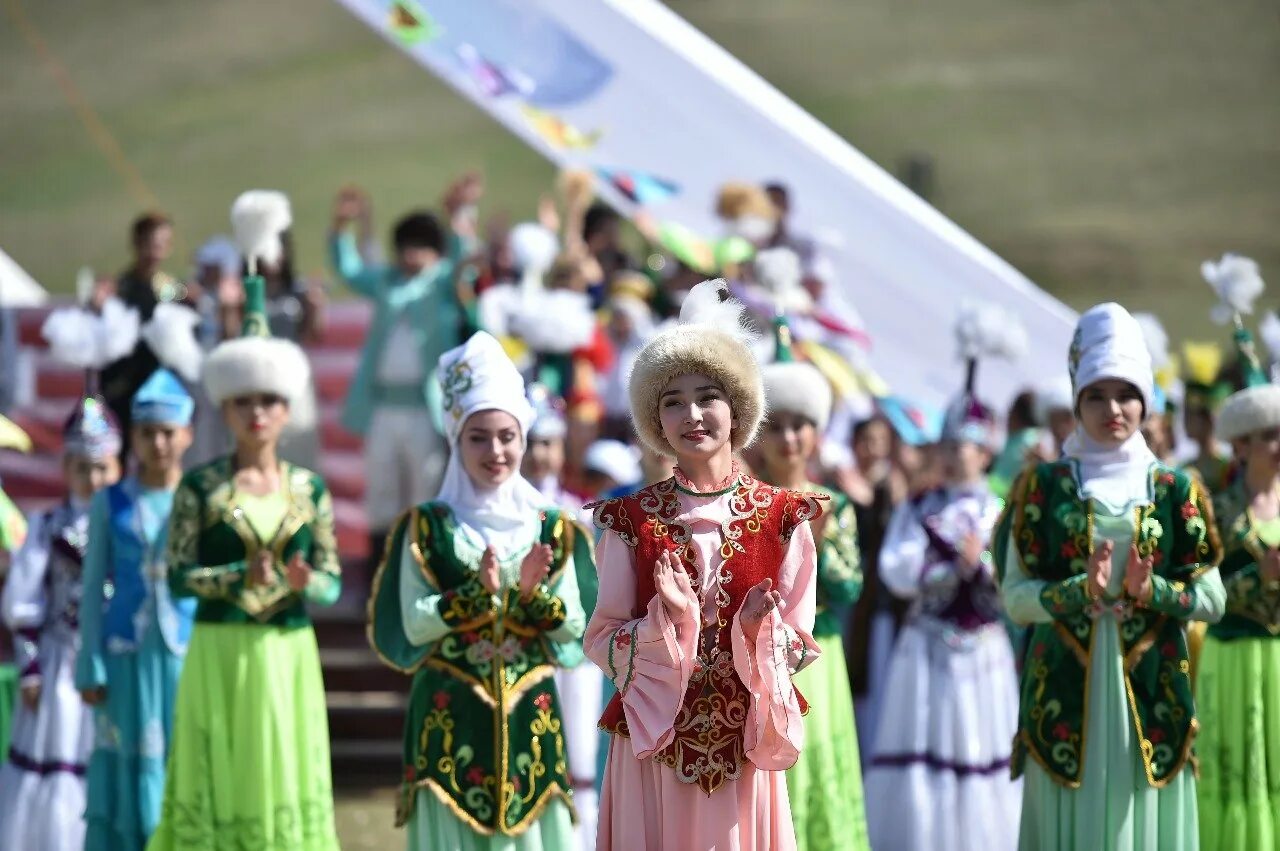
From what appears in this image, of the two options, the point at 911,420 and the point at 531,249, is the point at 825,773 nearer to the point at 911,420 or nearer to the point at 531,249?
the point at 911,420

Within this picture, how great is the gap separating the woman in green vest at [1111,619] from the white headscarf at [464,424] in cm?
145

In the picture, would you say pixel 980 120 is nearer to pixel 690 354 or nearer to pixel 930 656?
pixel 930 656

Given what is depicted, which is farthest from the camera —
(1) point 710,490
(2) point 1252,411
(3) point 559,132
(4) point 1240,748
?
(3) point 559,132

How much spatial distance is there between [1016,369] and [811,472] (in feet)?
5.31

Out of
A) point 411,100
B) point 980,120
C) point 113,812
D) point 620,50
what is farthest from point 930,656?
point 411,100

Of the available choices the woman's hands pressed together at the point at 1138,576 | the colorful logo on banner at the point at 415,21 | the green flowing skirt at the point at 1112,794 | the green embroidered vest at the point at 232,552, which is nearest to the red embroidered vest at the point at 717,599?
the woman's hands pressed together at the point at 1138,576

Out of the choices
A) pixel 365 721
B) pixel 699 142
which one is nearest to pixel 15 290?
pixel 365 721

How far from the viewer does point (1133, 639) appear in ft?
19.2

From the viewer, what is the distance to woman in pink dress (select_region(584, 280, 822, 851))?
4531mm

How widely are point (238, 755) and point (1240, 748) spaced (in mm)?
3267

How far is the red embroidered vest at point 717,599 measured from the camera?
15.1 feet

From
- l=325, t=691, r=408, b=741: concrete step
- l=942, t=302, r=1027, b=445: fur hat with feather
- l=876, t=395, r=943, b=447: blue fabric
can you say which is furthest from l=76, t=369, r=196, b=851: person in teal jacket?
l=876, t=395, r=943, b=447: blue fabric

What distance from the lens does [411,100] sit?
19141 millimetres

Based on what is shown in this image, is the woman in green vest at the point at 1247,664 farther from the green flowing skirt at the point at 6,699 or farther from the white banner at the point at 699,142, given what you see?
the green flowing skirt at the point at 6,699
